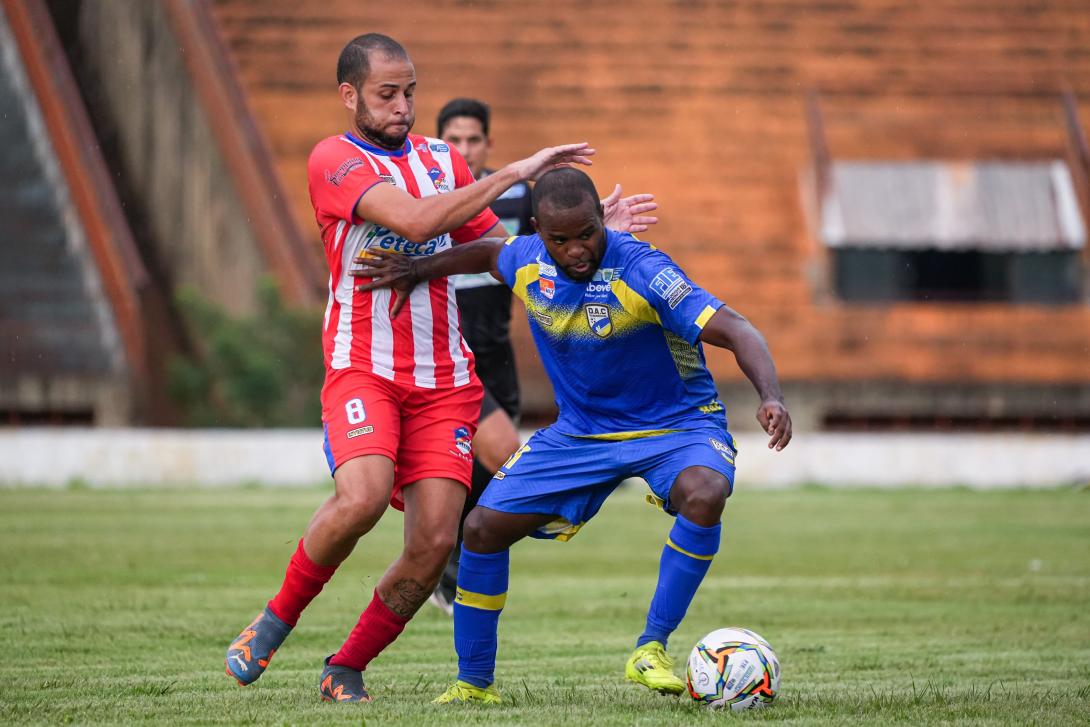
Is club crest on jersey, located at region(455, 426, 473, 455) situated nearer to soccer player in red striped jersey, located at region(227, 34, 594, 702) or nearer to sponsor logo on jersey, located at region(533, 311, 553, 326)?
soccer player in red striped jersey, located at region(227, 34, 594, 702)

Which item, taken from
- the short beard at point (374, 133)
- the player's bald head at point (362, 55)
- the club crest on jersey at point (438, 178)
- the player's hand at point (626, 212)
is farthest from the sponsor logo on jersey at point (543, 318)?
the player's bald head at point (362, 55)

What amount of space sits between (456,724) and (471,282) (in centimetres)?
411

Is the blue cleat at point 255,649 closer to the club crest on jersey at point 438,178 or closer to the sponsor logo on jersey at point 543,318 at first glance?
the sponsor logo on jersey at point 543,318

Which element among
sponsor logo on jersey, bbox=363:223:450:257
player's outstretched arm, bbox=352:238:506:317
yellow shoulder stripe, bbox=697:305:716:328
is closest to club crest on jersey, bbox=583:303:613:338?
yellow shoulder stripe, bbox=697:305:716:328

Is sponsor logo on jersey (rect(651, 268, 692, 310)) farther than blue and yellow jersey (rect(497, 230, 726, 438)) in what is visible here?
No

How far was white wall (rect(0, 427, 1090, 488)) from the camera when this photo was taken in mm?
20453

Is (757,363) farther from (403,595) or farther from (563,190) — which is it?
(403,595)

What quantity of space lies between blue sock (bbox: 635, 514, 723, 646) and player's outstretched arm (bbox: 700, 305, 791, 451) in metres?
0.48

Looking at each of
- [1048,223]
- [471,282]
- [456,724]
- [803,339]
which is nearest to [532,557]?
[471,282]

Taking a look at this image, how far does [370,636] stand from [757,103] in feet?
75.7

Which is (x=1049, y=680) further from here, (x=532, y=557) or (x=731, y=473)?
(x=532, y=557)

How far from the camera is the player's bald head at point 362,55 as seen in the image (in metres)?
6.18

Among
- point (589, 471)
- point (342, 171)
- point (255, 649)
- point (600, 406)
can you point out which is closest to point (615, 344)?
point (600, 406)

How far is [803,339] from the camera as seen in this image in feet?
85.7
